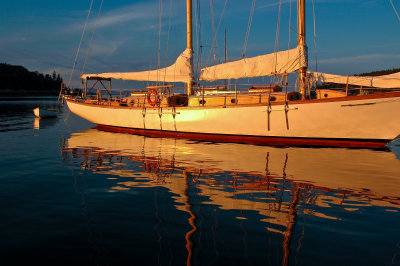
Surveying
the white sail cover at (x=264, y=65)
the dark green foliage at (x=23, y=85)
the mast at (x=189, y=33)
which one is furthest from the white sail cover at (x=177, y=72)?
the dark green foliage at (x=23, y=85)

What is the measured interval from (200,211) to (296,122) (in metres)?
10.5

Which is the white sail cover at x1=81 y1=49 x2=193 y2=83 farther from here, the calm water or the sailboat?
the calm water

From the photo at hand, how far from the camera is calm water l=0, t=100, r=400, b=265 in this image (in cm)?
455

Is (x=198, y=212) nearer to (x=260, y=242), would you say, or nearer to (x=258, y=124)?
(x=260, y=242)

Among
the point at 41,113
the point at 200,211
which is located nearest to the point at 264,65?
the point at 200,211

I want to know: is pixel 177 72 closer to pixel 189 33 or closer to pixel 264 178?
pixel 189 33

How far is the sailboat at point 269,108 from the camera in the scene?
14.0 metres

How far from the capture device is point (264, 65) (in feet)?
56.1

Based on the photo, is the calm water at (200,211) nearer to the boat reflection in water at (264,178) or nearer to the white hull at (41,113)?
the boat reflection in water at (264,178)

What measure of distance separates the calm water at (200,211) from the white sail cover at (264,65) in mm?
6551

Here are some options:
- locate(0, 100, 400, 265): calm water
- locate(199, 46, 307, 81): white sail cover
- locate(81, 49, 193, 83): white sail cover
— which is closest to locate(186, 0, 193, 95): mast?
locate(81, 49, 193, 83): white sail cover

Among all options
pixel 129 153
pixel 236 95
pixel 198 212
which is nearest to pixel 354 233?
pixel 198 212

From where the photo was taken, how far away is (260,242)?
16.1 feet

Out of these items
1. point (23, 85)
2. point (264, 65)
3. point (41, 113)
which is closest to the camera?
point (264, 65)
